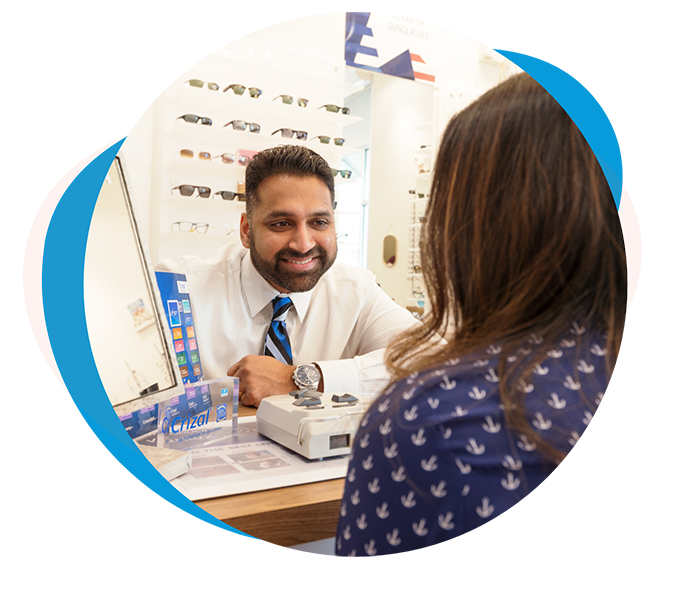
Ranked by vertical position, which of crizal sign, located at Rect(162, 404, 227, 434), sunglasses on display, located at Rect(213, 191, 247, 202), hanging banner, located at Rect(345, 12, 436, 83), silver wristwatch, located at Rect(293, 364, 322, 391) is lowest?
crizal sign, located at Rect(162, 404, 227, 434)

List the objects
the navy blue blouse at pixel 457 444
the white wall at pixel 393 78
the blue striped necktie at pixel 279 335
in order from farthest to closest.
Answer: the blue striped necktie at pixel 279 335
the white wall at pixel 393 78
the navy blue blouse at pixel 457 444

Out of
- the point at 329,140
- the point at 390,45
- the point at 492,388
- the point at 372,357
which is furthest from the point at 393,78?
the point at 492,388

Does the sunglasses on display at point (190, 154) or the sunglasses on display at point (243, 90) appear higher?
the sunglasses on display at point (243, 90)

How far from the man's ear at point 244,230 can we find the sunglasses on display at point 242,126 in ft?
0.47

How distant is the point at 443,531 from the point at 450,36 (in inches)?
29.5

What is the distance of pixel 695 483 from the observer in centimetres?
63

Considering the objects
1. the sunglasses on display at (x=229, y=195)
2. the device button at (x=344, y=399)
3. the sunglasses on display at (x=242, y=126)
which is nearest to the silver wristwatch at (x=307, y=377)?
the device button at (x=344, y=399)

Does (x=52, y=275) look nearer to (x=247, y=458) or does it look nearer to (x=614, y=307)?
(x=247, y=458)

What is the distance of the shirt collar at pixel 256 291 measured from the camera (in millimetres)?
1001

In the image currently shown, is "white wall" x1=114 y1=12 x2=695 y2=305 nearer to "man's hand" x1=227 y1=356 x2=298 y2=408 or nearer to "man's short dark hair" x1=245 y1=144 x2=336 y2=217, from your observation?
"man's short dark hair" x1=245 y1=144 x2=336 y2=217

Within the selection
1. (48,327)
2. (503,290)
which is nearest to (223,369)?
(48,327)

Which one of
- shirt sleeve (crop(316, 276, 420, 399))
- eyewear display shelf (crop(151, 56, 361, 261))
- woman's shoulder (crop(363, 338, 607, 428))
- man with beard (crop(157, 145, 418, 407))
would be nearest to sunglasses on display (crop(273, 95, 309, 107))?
eyewear display shelf (crop(151, 56, 361, 261))

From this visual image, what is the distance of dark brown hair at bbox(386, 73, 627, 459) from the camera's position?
60 centimetres

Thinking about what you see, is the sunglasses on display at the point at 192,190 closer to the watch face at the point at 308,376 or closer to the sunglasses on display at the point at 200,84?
the sunglasses on display at the point at 200,84
